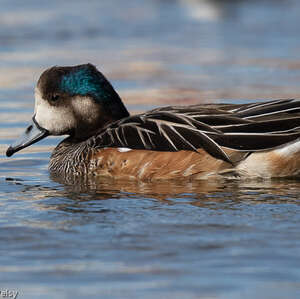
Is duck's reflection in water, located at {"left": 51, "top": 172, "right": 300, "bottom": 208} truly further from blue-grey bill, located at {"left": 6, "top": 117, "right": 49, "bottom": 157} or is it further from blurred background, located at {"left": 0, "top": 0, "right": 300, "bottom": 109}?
blurred background, located at {"left": 0, "top": 0, "right": 300, "bottom": 109}

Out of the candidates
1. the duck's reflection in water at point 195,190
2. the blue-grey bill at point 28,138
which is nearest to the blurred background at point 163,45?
the blue-grey bill at point 28,138

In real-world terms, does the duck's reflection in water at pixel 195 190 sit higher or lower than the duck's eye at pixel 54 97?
lower

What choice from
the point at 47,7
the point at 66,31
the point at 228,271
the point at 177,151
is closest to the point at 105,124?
the point at 177,151

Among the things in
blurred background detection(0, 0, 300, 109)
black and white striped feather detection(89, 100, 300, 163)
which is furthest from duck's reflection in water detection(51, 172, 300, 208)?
blurred background detection(0, 0, 300, 109)

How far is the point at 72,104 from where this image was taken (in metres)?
9.16

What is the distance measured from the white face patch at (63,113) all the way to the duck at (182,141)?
6cm

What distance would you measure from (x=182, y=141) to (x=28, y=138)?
1812mm

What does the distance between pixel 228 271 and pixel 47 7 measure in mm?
14241

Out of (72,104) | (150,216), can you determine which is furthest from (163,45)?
(150,216)

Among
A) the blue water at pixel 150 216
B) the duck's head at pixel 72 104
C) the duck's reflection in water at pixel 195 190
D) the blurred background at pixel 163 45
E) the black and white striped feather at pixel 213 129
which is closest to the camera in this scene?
the blue water at pixel 150 216

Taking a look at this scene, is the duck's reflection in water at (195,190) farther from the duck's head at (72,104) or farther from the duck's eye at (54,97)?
the duck's eye at (54,97)

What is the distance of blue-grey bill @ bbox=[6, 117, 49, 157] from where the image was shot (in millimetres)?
9102

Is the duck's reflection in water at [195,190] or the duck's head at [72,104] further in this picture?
the duck's head at [72,104]

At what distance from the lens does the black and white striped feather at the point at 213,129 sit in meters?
7.95
